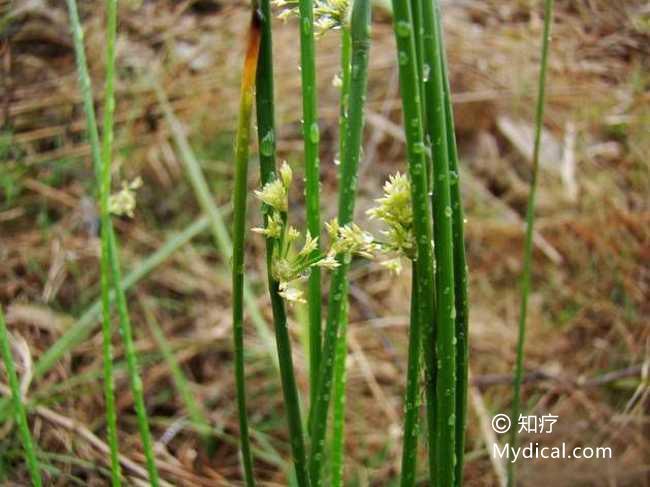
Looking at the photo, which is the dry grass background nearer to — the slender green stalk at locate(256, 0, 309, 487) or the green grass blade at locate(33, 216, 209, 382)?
the green grass blade at locate(33, 216, 209, 382)

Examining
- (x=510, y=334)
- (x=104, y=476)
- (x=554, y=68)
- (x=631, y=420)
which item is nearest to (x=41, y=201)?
(x=104, y=476)

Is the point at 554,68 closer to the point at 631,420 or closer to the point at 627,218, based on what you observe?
the point at 627,218

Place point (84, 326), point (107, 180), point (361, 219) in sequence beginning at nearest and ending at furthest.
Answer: point (107, 180), point (84, 326), point (361, 219)

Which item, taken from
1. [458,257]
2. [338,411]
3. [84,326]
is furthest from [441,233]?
[84,326]

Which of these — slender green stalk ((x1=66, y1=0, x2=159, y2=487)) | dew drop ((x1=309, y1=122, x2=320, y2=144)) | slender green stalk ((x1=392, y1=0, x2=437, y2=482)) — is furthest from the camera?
slender green stalk ((x1=66, y1=0, x2=159, y2=487))

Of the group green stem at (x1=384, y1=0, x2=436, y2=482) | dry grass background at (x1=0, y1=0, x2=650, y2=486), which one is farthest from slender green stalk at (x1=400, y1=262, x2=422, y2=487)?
dry grass background at (x1=0, y1=0, x2=650, y2=486)

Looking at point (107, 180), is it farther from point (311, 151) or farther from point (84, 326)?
point (84, 326)
